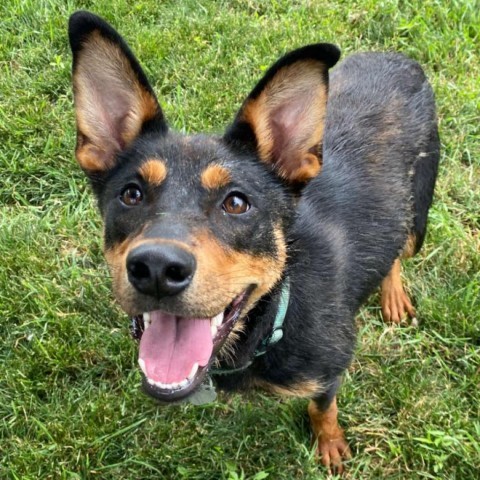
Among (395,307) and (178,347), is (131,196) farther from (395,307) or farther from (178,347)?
(395,307)

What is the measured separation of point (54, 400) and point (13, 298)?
0.81 metres

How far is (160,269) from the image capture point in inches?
90.4

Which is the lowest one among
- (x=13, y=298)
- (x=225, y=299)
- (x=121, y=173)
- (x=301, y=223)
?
(x=13, y=298)

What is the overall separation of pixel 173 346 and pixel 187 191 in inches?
25.7

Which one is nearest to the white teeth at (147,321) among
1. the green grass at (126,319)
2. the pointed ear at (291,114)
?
the pointed ear at (291,114)

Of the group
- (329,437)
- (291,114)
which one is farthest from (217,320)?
(329,437)

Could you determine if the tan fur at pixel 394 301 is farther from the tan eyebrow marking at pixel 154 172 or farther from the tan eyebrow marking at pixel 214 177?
the tan eyebrow marking at pixel 154 172

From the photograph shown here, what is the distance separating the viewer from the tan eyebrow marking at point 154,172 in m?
2.73

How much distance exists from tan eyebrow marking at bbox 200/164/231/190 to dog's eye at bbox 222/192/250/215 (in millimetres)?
67

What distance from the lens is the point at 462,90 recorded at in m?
5.54

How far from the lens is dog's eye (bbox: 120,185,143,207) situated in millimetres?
2770

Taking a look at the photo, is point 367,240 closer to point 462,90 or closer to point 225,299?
point 225,299

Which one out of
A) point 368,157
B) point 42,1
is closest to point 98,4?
point 42,1

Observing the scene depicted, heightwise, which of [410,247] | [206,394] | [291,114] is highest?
[291,114]
